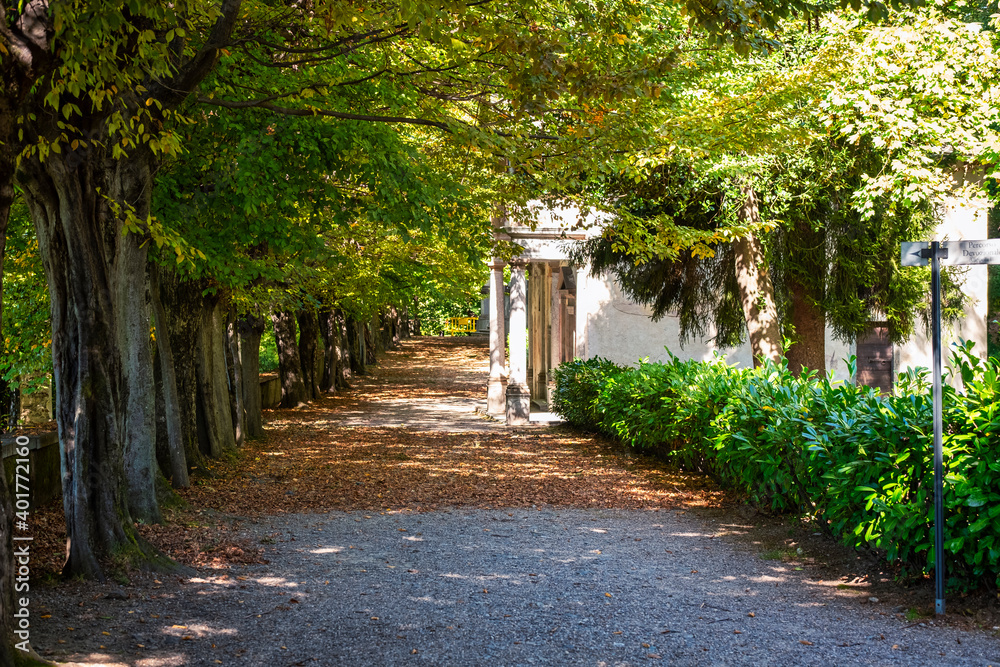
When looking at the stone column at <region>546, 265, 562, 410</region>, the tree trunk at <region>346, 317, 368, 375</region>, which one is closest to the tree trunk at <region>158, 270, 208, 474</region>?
the stone column at <region>546, 265, 562, 410</region>

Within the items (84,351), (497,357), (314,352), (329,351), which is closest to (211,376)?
(84,351)

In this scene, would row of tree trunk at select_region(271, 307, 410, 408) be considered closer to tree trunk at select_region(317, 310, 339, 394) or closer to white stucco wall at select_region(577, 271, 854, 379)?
tree trunk at select_region(317, 310, 339, 394)

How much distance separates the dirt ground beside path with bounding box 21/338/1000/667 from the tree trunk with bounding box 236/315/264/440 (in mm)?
4699

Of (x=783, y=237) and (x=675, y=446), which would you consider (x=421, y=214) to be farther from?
(x=783, y=237)

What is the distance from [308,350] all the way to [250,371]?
27.0 feet

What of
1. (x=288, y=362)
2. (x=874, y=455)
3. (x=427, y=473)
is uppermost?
(x=288, y=362)

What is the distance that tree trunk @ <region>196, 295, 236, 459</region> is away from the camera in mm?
13219

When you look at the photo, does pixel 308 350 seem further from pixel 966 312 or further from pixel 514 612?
pixel 514 612

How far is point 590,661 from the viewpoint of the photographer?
17.2 feet

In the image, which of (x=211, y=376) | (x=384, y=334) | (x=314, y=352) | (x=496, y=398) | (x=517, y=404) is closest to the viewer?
(x=211, y=376)

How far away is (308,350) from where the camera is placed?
86.7 ft

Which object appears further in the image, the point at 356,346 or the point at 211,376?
the point at 356,346

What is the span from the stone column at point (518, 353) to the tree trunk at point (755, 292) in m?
6.83

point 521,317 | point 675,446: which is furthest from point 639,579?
point 521,317
